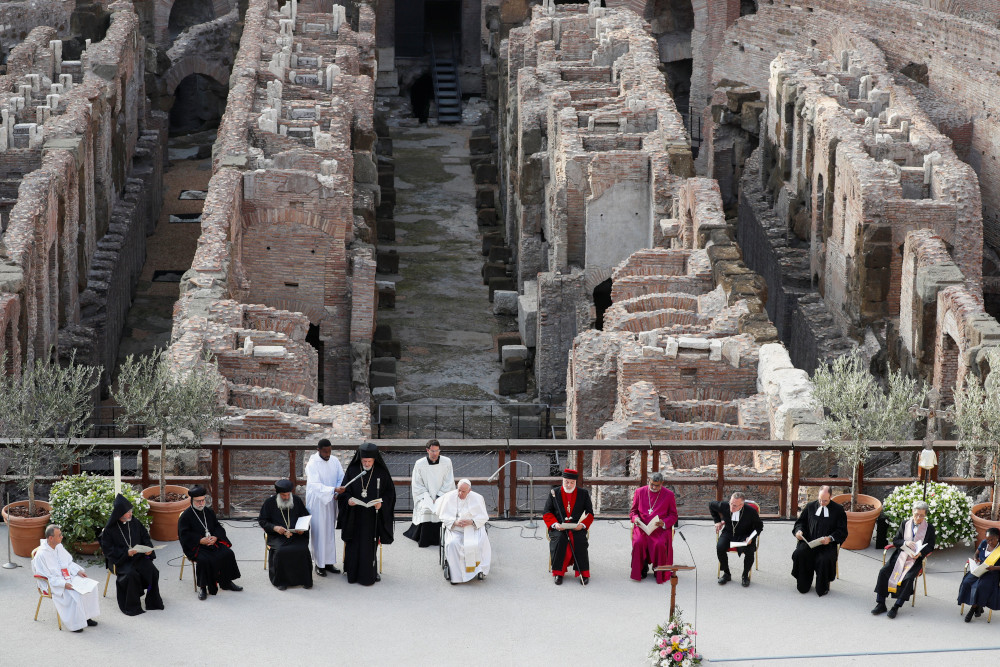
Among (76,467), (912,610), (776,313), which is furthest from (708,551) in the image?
(776,313)

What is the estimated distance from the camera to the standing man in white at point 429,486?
22641 mm

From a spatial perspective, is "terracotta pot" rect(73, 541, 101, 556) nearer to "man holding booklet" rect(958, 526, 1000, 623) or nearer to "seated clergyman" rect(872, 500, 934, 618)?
"seated clergyman" rect(872, 500, 934, 618)

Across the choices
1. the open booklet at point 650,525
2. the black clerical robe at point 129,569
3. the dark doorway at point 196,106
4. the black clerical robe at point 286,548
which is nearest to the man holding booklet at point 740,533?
the open booklet at point 650,525

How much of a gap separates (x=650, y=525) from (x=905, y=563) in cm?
266

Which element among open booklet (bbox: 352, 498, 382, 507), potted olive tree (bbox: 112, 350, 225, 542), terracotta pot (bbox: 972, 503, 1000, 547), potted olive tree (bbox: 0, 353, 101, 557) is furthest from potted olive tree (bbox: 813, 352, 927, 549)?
potted olive tree (bbox: 0, 353, 101, 557)

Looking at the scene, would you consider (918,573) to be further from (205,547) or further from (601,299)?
(601,299)

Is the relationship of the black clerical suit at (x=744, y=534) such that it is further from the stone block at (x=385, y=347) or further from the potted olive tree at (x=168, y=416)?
the stone block at (x=385, y=347)

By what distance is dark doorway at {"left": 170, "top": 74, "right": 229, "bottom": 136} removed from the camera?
193ft

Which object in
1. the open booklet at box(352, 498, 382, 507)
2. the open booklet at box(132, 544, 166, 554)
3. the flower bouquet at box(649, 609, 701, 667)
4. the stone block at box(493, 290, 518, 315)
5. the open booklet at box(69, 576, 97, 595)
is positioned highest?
the stone block at box(493, 290, 518, 315)

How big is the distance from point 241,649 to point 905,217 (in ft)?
64.6

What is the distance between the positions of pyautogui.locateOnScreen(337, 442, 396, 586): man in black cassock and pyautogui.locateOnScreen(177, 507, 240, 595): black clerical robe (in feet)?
4.05

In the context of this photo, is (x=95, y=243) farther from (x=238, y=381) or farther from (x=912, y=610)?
(x=912, y=610)

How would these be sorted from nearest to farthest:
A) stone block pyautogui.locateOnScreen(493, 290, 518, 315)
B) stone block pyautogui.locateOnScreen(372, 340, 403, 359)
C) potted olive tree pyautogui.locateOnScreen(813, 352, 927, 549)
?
A: potted olive tree pyautogui.locateOnScreen(813, 352, 927, 549), stone block pyautogui.locateOnScreen(372, 340, 403, 359), stone block pyautogui.locateOnScreen(493, 290, 518, 315)

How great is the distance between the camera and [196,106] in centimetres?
5925
